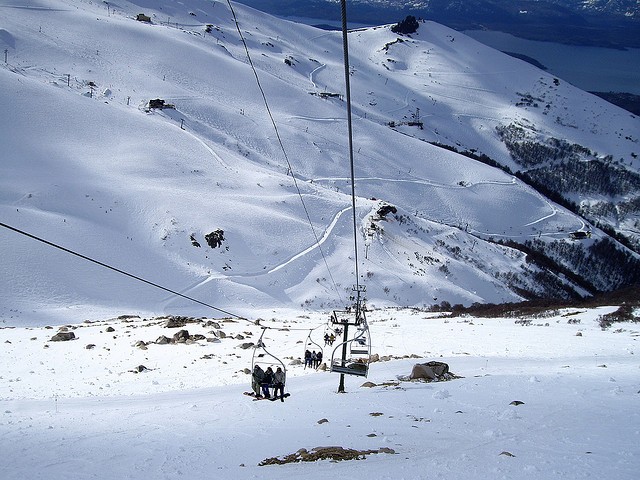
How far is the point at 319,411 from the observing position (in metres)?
16.4

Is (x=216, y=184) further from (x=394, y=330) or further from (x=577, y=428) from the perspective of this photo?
(x=577, y=428)

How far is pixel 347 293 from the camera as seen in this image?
49.7 m

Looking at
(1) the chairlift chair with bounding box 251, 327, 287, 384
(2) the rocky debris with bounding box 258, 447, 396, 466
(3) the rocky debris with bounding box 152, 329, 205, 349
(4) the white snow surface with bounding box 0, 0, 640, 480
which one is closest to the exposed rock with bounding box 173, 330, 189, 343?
(3) the rocky debris with bounding box 152, 329, 205, 349

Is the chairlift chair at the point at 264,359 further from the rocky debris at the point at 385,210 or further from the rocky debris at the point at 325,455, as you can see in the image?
the rocky debris at the point at 385,210

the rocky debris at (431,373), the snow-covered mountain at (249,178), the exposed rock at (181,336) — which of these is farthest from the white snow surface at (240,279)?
the exposed rock at (181,336)

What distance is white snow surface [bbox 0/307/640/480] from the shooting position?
35.8 ft

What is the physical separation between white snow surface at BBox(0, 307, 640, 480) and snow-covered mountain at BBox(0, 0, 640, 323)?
15.1 meters

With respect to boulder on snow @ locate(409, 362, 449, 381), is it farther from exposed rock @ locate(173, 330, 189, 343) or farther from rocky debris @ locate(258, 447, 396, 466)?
exposed rock @ locate(173, 330, 189, 343)

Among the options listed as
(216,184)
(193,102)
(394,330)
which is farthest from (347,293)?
(193,102)

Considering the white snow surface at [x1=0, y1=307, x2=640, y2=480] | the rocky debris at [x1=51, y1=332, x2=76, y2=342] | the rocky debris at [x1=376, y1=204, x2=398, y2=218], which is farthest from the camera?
the rocky debris at [x1=376, y1=204, x2=398, y2=218]

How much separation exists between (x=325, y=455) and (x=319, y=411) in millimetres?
4793

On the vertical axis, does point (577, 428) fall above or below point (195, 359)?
above

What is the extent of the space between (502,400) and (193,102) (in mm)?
88659

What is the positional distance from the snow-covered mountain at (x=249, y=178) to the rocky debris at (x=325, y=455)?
29.4 metres
